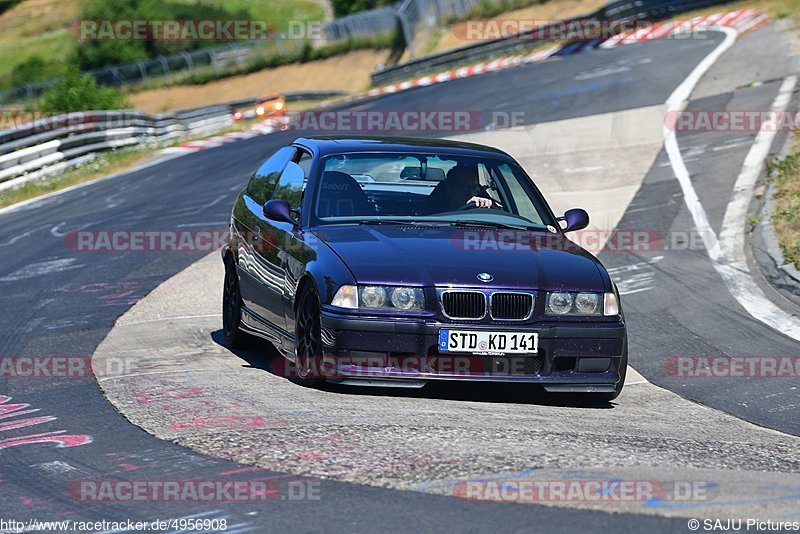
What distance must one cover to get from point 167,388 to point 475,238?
209cm

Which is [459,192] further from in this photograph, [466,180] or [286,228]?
[286,228]

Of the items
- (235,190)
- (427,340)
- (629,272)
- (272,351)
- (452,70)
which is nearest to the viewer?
(427,340)

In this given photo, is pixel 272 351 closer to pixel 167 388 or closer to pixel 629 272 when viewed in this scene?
pixel 167 388

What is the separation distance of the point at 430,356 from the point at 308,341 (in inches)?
32.8

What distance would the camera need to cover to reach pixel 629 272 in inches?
507

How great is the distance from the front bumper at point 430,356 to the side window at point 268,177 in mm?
2439

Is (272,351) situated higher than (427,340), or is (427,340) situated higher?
(427,340)

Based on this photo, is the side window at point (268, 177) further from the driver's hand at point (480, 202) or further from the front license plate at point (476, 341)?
the front license plate at point (476, 341)

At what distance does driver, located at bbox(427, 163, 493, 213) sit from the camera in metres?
8.70

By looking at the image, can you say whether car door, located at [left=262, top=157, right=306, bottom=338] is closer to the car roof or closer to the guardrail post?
the car roof

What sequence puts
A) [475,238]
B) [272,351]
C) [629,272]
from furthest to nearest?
[629,272] → [272,351] → [475,238]

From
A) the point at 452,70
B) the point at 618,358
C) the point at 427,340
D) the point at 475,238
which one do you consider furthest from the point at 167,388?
the point at 452,70

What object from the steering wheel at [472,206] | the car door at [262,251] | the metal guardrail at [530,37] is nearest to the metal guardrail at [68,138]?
the metal guardrail at [530,37]

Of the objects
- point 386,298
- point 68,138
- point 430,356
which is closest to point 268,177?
point 386,298
